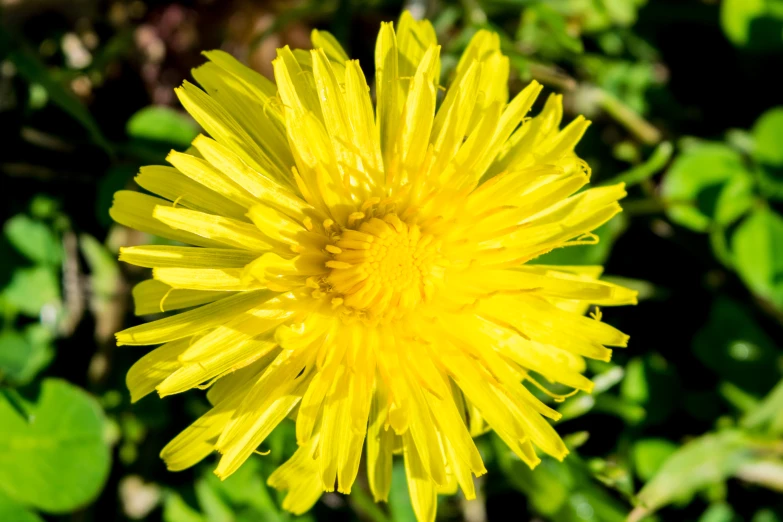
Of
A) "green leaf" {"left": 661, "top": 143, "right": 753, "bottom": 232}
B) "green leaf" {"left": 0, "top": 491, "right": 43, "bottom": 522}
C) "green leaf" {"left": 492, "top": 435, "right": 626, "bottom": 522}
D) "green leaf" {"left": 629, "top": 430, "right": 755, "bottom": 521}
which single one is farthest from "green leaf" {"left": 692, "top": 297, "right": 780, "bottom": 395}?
"green leaf" {"left": 0, "top": 491, "right": 43, "bottom": 522}

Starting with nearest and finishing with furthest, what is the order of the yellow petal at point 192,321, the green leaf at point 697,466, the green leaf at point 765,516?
1. the yellow petal at point 192,321
2. the green leaf at point 697,466
3. the green leaf at point 765,516

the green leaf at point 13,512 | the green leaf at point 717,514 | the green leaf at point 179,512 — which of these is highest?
the green leaf at point 13,512

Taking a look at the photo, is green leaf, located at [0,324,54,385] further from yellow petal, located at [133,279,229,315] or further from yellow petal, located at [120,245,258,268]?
yellow petal, located at [120,245,258,268]

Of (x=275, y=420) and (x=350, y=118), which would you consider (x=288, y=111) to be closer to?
(x=350, y=118)

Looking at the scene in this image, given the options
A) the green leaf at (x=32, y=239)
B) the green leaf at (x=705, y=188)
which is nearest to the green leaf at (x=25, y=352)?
the green leaf at (x=32, y=239)

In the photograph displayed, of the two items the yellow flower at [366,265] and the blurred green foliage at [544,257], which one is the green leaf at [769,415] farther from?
the yellow flower at [366,265]

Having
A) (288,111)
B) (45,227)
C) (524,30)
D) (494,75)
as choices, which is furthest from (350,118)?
(45,227)
